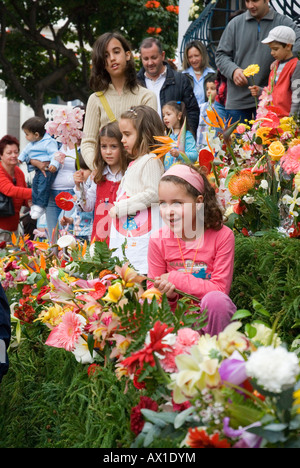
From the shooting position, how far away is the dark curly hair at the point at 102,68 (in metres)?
5.15

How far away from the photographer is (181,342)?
2.06 m

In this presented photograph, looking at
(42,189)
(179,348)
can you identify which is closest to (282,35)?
(42,189)

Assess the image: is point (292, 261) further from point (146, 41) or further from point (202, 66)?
point (202, 66)

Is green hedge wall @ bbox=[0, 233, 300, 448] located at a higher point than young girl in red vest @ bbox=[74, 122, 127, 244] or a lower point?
lower

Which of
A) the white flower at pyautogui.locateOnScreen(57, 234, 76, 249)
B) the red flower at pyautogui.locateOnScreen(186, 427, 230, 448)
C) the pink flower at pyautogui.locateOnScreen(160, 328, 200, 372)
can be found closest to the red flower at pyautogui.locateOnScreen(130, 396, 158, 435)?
the pink flower at pyautogui.locateOnScreen(160, 328, 200, 372)

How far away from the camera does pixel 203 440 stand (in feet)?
5.66

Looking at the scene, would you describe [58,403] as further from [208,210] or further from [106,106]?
[106,106]

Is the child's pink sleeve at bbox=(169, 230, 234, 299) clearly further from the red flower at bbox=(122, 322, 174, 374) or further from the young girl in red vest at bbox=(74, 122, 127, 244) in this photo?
the young girl in red vest at bbox=(74, 122, 127, 244)

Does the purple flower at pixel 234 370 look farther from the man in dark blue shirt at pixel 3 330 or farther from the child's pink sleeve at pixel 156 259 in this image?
the child's pink sleeve at pixel 156 259

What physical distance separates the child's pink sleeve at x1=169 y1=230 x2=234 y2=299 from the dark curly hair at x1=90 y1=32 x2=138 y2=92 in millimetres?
2193

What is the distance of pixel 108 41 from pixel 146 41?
1450 mm

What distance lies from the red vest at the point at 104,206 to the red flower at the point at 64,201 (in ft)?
0.66

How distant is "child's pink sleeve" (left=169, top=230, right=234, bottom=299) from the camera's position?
3.13 m
